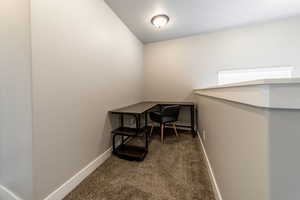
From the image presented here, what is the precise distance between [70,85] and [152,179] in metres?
1.43

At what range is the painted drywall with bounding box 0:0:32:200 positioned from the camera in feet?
3.22

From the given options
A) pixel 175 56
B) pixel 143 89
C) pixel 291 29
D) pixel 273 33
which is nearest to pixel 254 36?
pixel 273 33

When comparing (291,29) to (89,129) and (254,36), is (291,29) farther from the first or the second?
(89,129)

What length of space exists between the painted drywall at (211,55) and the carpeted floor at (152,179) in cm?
193

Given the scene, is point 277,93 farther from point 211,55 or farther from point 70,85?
point 211,55

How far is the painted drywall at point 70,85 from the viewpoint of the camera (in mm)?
1032

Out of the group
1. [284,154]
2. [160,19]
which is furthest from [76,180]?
[160,19]

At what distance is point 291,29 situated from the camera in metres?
2.53

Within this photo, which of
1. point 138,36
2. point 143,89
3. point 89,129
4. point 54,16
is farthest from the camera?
point 143,89

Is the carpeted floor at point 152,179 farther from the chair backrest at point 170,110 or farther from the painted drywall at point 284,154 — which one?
the painted drywall at point 284,154

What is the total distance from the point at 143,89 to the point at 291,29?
358cm

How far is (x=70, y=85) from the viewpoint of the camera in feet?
4.29

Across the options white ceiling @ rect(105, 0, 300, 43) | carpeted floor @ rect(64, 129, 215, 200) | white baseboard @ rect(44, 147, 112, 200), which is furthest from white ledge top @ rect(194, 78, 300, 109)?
white ceiling @ rect(105, 0, 300, 43)

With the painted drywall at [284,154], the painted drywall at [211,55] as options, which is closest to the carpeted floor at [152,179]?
the painted drywall at [284,154]
